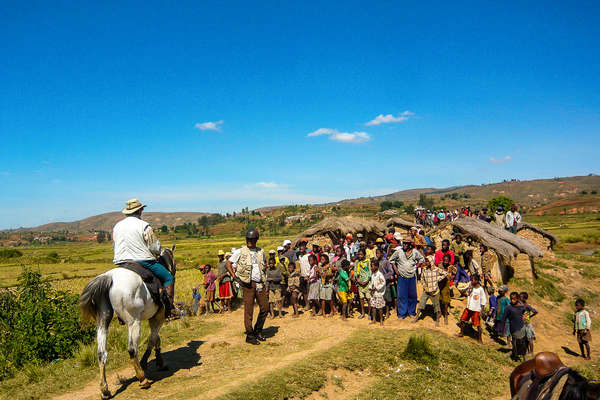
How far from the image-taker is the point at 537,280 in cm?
1343

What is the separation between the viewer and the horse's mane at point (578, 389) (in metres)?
2.30

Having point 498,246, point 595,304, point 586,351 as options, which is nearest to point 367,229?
point 498,246

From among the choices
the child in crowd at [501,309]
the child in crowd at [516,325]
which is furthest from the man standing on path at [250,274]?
the child in crowd at [501,309]

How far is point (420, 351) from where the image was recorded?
707cm

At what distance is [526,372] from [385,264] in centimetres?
618

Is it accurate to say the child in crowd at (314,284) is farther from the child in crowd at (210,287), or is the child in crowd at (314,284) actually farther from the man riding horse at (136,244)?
the man riding horse at (136,244)

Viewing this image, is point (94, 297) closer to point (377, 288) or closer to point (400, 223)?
point (377, 288)

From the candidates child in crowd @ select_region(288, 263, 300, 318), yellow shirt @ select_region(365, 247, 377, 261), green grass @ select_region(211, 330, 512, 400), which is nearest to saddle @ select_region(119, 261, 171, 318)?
green grass @ select_region(211, 330, 512, 400)

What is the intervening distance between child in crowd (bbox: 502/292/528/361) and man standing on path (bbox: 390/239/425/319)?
84.8 inches

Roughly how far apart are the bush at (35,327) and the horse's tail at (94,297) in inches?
121

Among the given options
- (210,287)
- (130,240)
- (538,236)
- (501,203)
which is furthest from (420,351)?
(501,203)

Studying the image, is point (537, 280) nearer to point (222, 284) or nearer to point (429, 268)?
point (429, 268)

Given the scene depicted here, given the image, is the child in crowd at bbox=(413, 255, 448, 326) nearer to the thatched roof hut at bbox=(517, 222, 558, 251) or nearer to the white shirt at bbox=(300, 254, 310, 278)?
the white shirt at bbox=(300, 254, 310, 278)

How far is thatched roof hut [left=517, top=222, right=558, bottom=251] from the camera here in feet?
62.6
